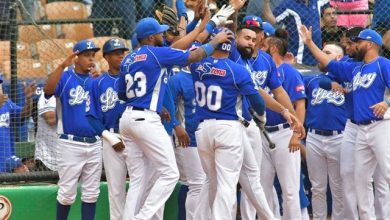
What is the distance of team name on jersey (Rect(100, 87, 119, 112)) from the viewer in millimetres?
9438

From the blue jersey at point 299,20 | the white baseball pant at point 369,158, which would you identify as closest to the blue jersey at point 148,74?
the white baseball pant at point 369,158

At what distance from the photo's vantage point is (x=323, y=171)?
32.7ft

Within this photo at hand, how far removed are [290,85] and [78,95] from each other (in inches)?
80.2

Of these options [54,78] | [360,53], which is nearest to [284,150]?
[360,53]

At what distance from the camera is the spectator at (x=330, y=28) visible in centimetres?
1128

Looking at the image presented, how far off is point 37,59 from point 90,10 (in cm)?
215

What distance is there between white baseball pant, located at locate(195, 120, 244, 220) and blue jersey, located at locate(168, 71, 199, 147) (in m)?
0.92

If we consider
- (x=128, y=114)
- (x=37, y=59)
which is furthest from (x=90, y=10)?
(x=128, y=114)

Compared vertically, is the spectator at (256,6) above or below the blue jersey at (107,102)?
above

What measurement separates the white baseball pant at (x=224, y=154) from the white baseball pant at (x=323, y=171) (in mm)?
1496

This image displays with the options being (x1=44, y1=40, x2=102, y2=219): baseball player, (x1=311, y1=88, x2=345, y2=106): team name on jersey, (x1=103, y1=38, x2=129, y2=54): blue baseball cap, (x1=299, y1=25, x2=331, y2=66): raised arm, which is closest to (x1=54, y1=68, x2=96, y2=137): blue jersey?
(x1=44, y1=40, x2=102, y2=219): baseball player

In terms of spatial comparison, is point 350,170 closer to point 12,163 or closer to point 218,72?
point 218,72

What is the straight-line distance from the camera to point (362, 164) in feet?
30.9

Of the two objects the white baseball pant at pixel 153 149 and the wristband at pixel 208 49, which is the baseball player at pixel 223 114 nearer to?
the wristband at pixel 208 49
